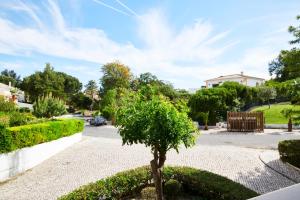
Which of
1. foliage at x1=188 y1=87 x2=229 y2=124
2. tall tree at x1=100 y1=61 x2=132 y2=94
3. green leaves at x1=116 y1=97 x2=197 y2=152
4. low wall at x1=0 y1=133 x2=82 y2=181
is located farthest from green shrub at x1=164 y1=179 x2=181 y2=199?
tall tree at x1=100 y1=61 x2=132 y2=94

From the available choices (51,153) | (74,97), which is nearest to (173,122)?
(51,153)

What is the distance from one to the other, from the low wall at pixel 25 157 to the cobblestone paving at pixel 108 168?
297 mm

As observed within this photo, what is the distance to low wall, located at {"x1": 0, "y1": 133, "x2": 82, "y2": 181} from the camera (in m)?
12.0

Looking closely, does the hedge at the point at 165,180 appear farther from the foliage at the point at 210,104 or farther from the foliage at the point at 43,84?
the foliage at the point at 43,84

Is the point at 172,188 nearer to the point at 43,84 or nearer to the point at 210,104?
the point at 210,104

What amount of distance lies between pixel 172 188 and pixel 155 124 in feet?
Answer: 8.41

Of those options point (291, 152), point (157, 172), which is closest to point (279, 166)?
point (291, 152)

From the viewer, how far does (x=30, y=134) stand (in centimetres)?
1368

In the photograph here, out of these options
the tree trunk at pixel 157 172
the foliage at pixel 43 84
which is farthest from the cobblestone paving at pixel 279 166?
the foliage at pixel 43 84

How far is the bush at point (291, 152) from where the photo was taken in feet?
40.6

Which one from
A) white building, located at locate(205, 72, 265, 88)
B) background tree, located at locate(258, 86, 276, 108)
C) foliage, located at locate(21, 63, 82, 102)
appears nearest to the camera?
background tree, located at locate(258, 86, 276, 108)

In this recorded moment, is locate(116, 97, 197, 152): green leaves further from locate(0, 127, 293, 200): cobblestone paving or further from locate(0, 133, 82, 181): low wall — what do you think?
locate(0, 133, 82, 181): low wall

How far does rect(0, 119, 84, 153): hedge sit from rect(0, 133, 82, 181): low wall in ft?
0.67

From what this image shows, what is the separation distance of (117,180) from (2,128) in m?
5.62
